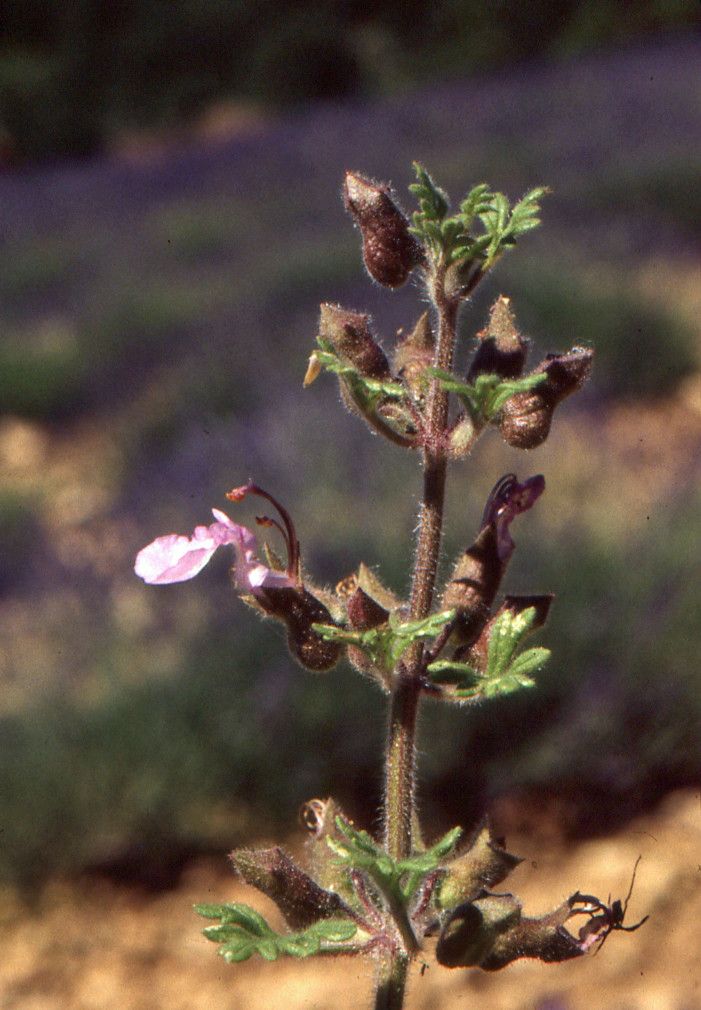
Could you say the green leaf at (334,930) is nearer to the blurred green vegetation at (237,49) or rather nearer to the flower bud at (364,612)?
the flower bud at (364,612)

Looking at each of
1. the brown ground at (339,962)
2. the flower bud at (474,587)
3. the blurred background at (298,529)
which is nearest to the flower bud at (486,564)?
the flower bud at (474,587)

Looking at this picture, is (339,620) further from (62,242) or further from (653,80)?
(653,80)

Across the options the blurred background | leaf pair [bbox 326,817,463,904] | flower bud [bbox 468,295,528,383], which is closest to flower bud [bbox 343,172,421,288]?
flower bud [bbox 468,295,528,383]

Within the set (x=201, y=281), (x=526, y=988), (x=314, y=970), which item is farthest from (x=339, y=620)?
(x=201, y=281)

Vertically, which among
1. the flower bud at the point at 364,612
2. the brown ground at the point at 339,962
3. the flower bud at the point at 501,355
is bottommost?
the brown ground at the point at 339,962

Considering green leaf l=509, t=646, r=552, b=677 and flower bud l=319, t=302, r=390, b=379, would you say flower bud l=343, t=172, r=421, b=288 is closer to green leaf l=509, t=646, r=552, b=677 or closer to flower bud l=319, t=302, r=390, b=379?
flower bud l=319, t=302, r=390, b=379

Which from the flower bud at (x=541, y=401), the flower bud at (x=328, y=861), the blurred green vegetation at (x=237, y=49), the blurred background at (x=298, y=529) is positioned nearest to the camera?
the flower bud at (x=541, y=401)
